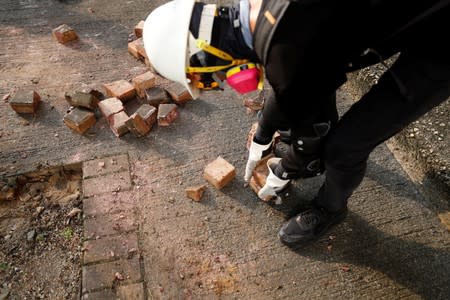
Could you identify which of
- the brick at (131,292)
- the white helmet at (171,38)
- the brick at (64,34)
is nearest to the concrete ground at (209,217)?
the brick at (131,292)

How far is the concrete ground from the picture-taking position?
6.65 feet

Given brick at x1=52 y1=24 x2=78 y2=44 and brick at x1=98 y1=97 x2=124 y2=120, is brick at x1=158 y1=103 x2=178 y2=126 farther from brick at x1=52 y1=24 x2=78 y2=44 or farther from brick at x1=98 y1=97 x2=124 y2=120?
brick at x1=52 y1=24 x2=78 y2=44

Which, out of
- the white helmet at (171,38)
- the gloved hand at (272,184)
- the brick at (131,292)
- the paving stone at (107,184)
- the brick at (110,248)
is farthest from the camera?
the paving stone at (107,184)

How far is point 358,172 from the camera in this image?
1822 mm

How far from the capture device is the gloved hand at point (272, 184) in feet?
7.31

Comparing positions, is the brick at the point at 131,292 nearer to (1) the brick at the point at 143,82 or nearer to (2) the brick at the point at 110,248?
(2) the brick at the point at 110,248

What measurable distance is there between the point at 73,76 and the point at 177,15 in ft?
5.99

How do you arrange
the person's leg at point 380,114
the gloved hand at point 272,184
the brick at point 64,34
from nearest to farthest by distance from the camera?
the person's leg at point 380,114 < the gloved hand at point 272,184 < the brick at point 64,34

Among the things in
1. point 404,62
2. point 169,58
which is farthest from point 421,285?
point 169,58

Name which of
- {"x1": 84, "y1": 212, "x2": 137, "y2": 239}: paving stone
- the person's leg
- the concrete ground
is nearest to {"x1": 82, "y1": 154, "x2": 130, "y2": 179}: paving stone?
the concrete ground

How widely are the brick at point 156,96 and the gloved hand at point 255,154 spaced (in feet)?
2.98

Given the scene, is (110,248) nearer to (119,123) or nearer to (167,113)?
(119,123)

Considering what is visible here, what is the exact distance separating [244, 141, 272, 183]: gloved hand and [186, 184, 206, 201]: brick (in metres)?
0.31

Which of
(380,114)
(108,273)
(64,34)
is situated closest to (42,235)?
(108,273)
